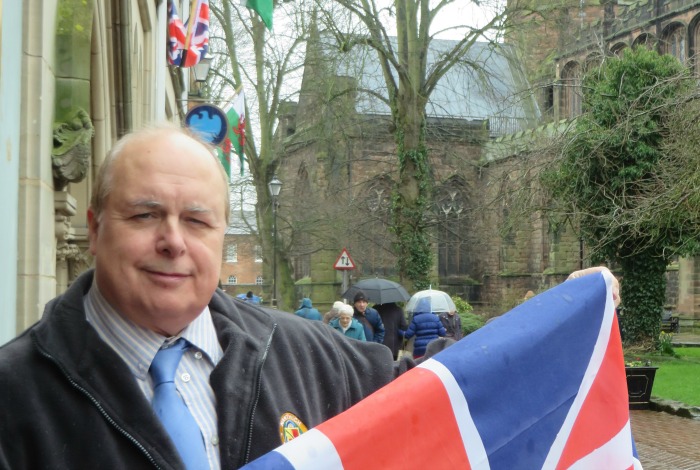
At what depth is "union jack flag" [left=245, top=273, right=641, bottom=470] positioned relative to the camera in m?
2.36

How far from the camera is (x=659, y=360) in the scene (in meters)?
23.9

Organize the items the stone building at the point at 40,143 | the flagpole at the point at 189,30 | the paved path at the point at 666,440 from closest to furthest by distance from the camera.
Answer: the stone building at the point at 40,143 < the paved path at the point at 666,440 < the flagpole at the point at 189,30

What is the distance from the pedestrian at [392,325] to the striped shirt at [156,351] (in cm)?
1376

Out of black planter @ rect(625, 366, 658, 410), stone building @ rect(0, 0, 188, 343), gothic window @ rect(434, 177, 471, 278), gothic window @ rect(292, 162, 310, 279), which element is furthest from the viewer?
gothic window @ rect(434, 177, 471, 278)

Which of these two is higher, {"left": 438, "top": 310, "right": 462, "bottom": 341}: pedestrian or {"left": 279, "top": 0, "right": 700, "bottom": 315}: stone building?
{"left": 279, "top": 0, "right": 700, "bottom": 315}: stone building

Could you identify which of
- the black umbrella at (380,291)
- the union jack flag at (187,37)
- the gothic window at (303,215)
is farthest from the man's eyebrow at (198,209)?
the gothic window at (303,215)

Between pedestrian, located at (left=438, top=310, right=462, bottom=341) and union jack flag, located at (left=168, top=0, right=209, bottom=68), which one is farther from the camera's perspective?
union jack flag, located at (left=168, top=0, right=209, bottom=68)

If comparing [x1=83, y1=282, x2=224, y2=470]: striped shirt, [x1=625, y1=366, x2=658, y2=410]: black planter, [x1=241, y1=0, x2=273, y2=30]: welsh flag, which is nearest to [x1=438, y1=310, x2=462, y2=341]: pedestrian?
[x1=625, y1=366, x2=658, y2=410]: black planter

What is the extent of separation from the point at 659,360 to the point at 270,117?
1756 centimetres

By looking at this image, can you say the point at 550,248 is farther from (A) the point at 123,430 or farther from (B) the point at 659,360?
(A) the point at 123,430

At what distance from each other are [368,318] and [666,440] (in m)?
4.73

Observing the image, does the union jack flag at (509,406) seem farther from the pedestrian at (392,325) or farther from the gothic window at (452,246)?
the gothic window at (452,246)

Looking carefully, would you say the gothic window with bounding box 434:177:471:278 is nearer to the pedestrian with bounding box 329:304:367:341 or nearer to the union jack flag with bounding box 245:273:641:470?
the pedestrian with bounding box 329:304:367:341

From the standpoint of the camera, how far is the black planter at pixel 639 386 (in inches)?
615
